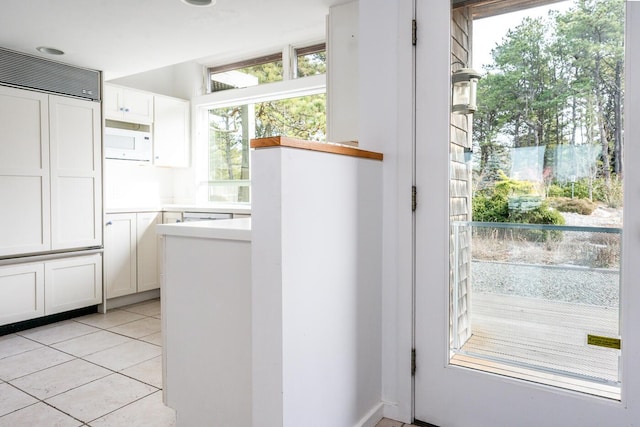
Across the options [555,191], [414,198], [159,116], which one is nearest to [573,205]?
[555,191]

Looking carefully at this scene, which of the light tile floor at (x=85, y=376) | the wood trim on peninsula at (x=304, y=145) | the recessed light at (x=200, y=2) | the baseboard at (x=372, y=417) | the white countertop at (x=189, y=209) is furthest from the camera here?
the white countertop at (x=189, y=209)

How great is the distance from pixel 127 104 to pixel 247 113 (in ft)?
4.16

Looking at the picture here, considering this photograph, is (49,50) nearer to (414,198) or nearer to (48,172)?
(48,172)

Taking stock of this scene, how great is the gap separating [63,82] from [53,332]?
212cm

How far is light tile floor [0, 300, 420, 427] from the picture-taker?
208 centimetres

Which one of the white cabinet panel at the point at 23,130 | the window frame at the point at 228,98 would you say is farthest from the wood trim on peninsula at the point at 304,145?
the white cabinet panel at the point at 23,130

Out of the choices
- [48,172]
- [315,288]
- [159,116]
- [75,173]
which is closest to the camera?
[315,288]

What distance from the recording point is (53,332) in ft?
11.2

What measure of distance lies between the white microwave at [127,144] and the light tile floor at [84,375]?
1.66 m

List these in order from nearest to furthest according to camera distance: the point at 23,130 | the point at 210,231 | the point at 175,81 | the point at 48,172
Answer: the point at 210,231
the point at 23,130
the point at 48,172
the point at 175,81

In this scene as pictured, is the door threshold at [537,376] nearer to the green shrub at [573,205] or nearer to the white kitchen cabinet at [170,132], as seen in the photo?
the green shrub at [573,205]

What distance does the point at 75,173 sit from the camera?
12.3ft

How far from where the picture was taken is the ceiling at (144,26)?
2674 mm

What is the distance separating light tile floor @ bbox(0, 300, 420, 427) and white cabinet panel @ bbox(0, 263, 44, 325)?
0.50 ft
